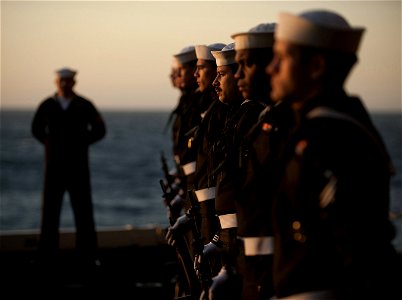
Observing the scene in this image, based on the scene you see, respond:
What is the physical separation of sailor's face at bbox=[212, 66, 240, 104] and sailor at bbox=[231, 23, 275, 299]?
0.86 meters

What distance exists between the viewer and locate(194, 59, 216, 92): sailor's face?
739 centimetres

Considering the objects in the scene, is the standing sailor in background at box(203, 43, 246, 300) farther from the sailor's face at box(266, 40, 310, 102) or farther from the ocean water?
the ocean water

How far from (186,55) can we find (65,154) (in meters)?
2.14

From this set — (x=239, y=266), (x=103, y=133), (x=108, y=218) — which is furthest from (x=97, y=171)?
(x=239, y=266)

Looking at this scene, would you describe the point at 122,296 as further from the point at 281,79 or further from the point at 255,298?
the point at 281,79

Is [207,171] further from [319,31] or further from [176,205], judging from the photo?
[319,31]

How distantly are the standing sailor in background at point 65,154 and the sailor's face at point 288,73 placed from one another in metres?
7.23

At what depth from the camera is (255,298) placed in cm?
487

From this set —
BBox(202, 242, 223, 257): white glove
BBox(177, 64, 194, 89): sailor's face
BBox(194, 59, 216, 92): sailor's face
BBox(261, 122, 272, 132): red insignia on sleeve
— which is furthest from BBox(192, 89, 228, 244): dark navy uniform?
BBox(177, 64, 194, 89): sailor's face

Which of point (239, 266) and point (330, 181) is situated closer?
point (330, 181)

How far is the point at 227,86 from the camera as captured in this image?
6.21 meters

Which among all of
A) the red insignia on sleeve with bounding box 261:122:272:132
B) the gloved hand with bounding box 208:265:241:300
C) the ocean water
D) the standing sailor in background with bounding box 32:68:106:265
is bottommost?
the ocean water

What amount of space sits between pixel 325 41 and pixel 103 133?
7.56 metres

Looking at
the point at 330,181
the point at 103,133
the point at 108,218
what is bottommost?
the point at 108,218
